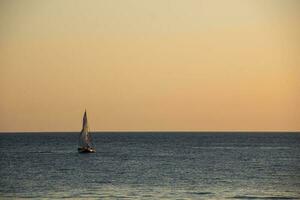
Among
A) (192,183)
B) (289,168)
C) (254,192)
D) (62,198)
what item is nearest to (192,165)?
(289,168)

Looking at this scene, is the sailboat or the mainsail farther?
the sailboat

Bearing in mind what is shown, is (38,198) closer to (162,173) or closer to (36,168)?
(162,173)

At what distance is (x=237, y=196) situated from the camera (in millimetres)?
67500

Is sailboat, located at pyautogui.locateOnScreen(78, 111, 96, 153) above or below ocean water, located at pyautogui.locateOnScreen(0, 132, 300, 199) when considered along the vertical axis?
above

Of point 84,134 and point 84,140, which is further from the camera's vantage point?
point 84,140

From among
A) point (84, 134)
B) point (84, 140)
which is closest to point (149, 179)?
point (84, 134)

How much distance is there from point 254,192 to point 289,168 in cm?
3734

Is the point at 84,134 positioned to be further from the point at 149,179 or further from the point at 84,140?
the point at 149,179

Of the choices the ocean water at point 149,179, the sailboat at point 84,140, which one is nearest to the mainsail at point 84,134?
the sailboat at point 84,140

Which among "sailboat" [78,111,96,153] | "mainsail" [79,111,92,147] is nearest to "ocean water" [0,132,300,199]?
"mainsail" [79,111,92,147]

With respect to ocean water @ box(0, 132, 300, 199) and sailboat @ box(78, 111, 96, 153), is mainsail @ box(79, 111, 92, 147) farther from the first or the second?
ocean water @ box(0, 132, 300, 199)

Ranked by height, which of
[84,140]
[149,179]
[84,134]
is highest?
[84,134]

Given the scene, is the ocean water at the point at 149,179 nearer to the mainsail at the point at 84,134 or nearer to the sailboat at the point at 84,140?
the mainsail at the point at 84,134

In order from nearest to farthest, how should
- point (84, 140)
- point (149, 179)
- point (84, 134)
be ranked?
point (149, 179) → point (84, 134) → point (84, 140)
